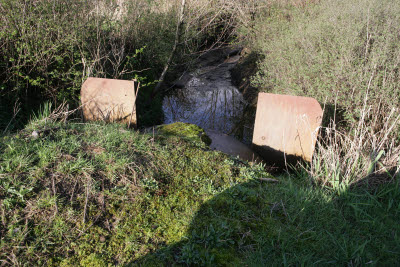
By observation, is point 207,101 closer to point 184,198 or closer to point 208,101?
point 208,101

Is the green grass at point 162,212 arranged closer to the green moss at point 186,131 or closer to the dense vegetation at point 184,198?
the dense vegetation at point 184,198

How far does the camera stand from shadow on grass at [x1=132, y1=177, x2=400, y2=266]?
6.74ft

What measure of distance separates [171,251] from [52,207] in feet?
3.27

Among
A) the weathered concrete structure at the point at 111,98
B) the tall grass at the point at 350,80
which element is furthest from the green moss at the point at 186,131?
the tall grass at the point at 350,80

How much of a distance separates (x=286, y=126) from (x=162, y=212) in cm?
241

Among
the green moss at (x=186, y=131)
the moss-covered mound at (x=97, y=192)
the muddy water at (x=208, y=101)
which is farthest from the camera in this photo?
the muddy water at (x=208, y=101)

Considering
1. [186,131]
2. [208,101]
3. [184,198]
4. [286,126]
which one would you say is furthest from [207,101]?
[184,198]

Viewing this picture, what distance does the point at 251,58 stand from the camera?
34.6 ft

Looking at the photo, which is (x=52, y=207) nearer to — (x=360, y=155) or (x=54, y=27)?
(x=360, y=155)

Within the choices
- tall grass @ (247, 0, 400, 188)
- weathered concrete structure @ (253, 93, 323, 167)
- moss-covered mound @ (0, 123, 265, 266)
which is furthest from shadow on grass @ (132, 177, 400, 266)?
weathered concrete structure @ (253, 93, 323, 167)

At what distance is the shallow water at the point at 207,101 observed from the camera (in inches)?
328

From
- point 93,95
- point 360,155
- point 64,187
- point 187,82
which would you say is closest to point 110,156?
point 64,187

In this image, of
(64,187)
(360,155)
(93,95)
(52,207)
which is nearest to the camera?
(52,207)

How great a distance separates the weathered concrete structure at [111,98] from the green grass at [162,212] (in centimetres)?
142
